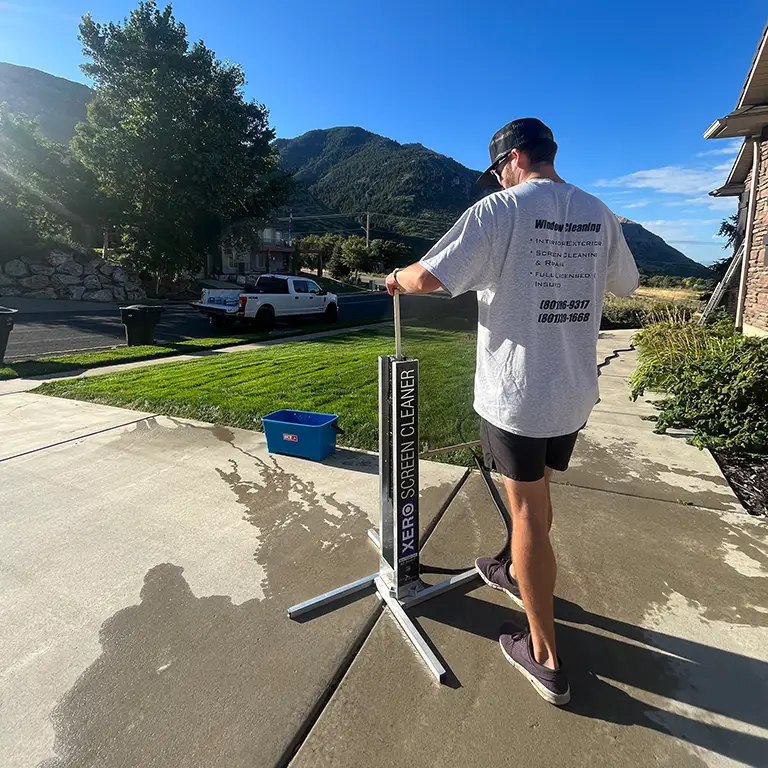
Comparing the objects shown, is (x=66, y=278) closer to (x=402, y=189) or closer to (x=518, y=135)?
(x=518, y=135)

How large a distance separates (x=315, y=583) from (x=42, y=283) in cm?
2485

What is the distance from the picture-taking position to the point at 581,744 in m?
1.51

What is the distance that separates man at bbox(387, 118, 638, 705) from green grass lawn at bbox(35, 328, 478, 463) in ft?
6.68

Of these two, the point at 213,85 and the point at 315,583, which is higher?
the point at 213,85

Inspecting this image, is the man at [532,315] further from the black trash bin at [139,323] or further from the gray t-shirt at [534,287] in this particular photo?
the black trash bin at [139,323]

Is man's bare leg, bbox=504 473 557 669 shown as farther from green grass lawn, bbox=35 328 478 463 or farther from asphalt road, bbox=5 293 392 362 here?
asphalt road, bbox=5 293 392 362

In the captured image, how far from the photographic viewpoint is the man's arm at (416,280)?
5.34 feet

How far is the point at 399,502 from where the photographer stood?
2.05 meters

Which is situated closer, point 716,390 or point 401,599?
point 401,599

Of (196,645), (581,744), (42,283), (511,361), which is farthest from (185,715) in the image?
(42,283)

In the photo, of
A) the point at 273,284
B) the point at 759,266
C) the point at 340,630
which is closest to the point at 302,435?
the point at 340,630

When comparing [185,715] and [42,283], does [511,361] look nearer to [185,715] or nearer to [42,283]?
[185,715]

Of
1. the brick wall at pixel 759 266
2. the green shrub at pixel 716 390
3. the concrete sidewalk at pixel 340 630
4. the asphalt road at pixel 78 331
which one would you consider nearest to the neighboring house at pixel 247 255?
the asphalt road at pixel 78 331

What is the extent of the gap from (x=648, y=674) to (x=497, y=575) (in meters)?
0.68
